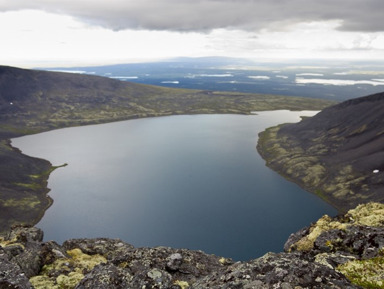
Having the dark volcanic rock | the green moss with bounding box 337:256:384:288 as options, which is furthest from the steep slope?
the dark volcanic rock

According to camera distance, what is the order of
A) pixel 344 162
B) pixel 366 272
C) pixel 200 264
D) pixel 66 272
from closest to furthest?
pixel 366 272
pixel 200 264
pixel 66 272
pixel 344 162

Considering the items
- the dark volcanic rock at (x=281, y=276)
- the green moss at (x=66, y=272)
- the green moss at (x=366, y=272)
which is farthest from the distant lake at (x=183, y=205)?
the dark volcanic rock at (x=281, y=276)

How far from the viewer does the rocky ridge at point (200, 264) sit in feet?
62.8

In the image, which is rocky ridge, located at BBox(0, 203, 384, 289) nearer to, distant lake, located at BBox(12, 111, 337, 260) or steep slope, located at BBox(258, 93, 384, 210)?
distant lake, located at BBox(12, 111, 337, 260)

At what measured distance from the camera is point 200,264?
1357 inches

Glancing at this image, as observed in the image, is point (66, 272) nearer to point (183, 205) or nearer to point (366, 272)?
point (366, 272)

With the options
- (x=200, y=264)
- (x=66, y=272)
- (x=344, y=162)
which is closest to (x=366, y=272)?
(x=200, y=264)

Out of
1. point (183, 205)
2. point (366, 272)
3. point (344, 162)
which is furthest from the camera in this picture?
point (344, 162)

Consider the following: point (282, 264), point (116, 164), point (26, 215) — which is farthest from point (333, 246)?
point (116, 164)

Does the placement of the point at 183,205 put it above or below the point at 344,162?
below

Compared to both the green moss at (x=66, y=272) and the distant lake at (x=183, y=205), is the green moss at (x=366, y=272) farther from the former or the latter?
the distant lake at (x=183, y=205)

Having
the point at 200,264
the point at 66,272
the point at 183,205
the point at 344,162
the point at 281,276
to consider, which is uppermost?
the point at 281,276

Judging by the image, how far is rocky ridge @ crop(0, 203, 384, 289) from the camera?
1914cm

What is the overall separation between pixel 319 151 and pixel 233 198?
8425 cm
